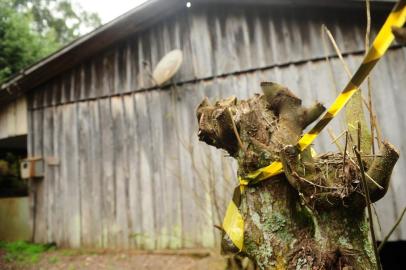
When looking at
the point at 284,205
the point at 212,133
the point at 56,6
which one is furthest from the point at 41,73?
the point at 56,6

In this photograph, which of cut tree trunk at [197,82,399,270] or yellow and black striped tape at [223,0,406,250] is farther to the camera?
cut tree trunk at [197,82,399,270]

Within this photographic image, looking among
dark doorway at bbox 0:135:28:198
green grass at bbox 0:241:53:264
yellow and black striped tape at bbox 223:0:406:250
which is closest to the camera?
yellow and black striped tape at bbox 223:0:406:250

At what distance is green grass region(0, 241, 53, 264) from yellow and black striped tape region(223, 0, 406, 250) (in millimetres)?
5094

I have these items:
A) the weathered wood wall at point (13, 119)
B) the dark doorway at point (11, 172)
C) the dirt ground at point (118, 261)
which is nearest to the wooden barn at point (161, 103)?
the weathered wood wall at point (13, 119)

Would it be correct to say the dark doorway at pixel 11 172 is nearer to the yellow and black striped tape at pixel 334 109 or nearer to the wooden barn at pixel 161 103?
the wooden barn at pixel 161 103

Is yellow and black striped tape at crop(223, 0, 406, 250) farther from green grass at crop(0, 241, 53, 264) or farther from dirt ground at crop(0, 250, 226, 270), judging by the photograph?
green grass at crop(0, 241, 53, 264)

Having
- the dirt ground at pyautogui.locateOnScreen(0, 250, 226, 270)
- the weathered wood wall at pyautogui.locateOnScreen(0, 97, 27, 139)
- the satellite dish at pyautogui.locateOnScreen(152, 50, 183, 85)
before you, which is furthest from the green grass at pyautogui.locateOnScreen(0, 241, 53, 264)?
the satellite dish at pyautogui.locateOnScreen(152, 50, 183, 85)

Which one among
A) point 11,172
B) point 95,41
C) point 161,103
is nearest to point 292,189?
point 161,103

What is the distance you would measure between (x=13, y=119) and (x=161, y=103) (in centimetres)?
341

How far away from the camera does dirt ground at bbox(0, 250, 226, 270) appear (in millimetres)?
5016

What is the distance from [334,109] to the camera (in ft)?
4.86

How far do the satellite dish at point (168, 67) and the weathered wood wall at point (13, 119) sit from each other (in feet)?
10.7

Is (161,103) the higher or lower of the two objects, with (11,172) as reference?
higher

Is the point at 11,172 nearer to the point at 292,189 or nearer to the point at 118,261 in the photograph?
the point at 118,261
